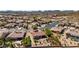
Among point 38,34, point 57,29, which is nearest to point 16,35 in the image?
point 38,34

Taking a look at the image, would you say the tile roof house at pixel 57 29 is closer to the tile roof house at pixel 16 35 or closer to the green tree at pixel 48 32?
the green tree at pixel 48 32

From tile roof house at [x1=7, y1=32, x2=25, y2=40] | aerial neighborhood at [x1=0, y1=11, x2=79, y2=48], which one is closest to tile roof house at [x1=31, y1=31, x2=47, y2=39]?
aerial neighborhood at [x1=0, y1=11, x2=79, y2=48]

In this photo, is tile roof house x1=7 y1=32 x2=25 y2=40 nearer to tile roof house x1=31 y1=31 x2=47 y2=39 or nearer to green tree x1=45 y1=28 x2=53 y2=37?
tile roof house x1=31 y1=31 x2=47 y2=39
